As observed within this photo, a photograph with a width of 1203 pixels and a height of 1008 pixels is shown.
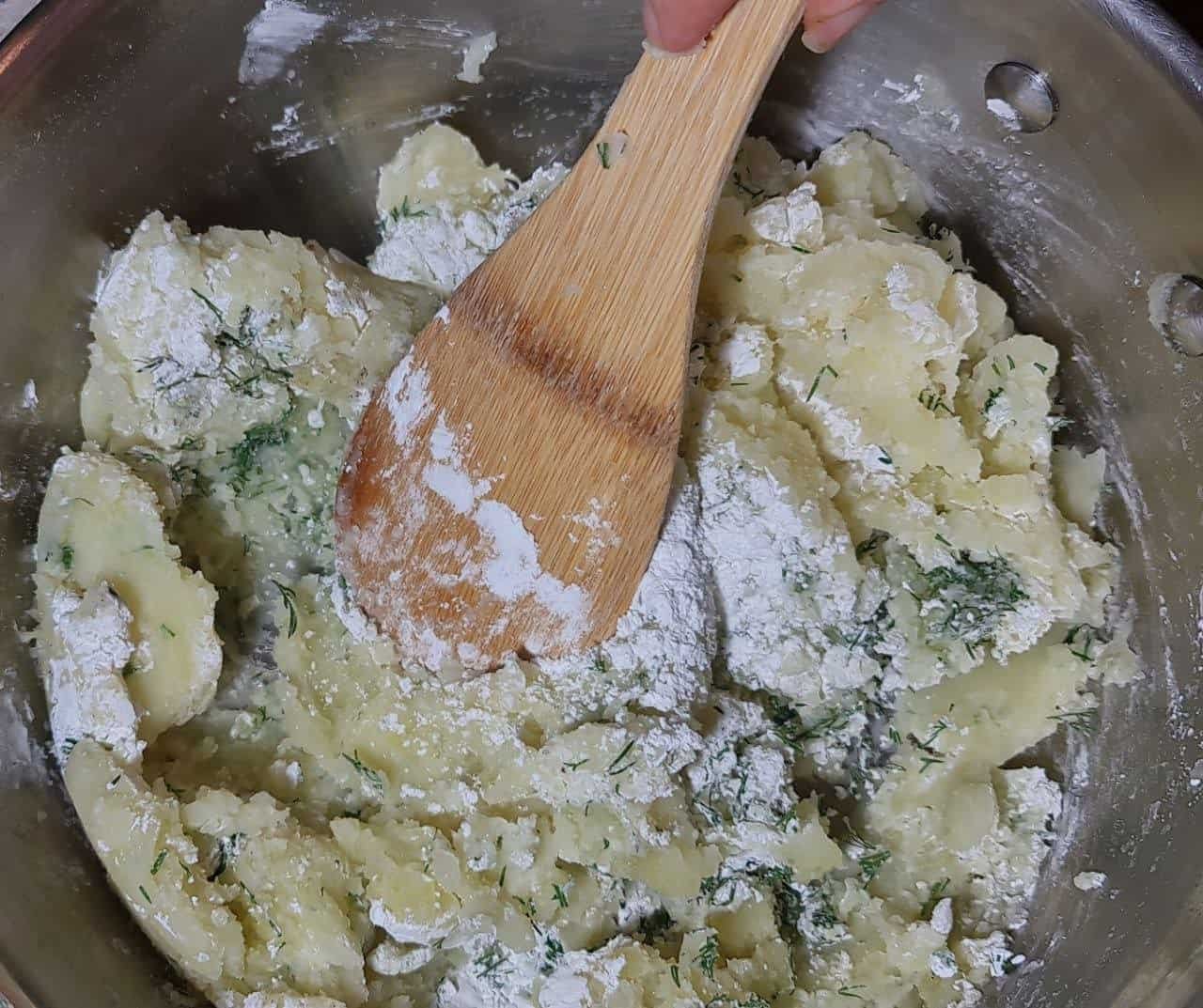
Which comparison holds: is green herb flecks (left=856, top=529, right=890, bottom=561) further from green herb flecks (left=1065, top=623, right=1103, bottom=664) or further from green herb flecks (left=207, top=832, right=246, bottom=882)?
green herb flecks (left=207, top=832, right=246, bottom=882)

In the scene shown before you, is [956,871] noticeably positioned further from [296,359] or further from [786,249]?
[296,359]

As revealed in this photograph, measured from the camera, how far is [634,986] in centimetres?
209

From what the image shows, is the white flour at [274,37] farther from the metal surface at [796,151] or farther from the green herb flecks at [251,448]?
the green herb flecks at [251,448]

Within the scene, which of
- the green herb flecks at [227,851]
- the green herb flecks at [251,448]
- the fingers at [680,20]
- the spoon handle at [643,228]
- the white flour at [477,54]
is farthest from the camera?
the white flour at [477,54]

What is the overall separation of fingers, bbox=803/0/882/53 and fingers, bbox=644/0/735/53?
318 millimetres

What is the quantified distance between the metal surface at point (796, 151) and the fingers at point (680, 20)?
72 centimetres

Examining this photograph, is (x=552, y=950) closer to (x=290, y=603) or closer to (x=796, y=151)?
(x=290, y=603)

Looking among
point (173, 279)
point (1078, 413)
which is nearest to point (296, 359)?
point (173, 279)

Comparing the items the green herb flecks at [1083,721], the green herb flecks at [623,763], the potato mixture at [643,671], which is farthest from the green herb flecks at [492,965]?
the green herb flecks at [1083,721]

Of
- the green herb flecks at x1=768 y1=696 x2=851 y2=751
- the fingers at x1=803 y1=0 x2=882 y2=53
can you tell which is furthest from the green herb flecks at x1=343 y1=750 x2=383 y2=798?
→ the fingers at x1=803 y1=0 x2=882 y2=53

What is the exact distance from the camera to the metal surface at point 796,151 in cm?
201

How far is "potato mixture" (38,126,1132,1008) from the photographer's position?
208 centimetres

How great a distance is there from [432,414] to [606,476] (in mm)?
398

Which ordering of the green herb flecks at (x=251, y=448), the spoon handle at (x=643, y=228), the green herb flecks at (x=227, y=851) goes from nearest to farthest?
the spoon handle at (x=643, y=228)
the green herb flecks at (x=227, y=851)
the green herb flecks at (x=251, y=448)
